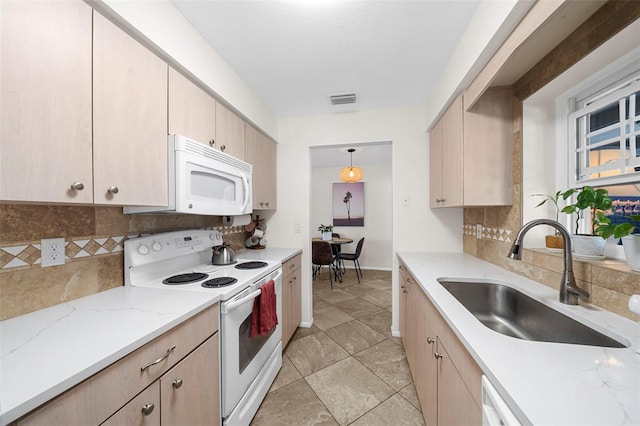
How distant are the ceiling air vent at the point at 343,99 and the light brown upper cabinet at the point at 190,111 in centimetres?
108

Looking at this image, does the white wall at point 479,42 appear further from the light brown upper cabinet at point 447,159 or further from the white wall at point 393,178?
the white wall at point 393,178

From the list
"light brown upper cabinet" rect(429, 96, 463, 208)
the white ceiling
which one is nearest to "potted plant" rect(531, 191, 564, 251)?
"light brown upper cabinet" rect(429, 96, 463, 208)

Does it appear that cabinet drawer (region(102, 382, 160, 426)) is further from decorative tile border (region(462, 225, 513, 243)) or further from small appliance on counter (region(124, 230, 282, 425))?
decorative tile border (region(462, 225, 513, 243))

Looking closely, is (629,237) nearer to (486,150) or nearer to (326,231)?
(486,150)

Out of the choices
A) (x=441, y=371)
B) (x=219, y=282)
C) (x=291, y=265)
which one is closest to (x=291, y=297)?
(x=291, y=265)

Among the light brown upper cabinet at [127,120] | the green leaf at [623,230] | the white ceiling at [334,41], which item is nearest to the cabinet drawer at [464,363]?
the green leaf at [623,230]

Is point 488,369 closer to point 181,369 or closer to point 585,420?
point 585,420

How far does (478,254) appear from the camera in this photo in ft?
6.47

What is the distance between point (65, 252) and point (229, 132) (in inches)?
46.8

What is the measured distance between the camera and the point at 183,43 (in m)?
1.30

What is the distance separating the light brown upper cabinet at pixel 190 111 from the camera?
128cm

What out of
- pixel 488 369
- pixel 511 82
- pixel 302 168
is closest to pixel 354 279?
pixel 302 168

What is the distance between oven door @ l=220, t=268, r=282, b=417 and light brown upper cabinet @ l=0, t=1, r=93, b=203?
815 millimetres

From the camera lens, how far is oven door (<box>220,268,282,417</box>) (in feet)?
3.88
